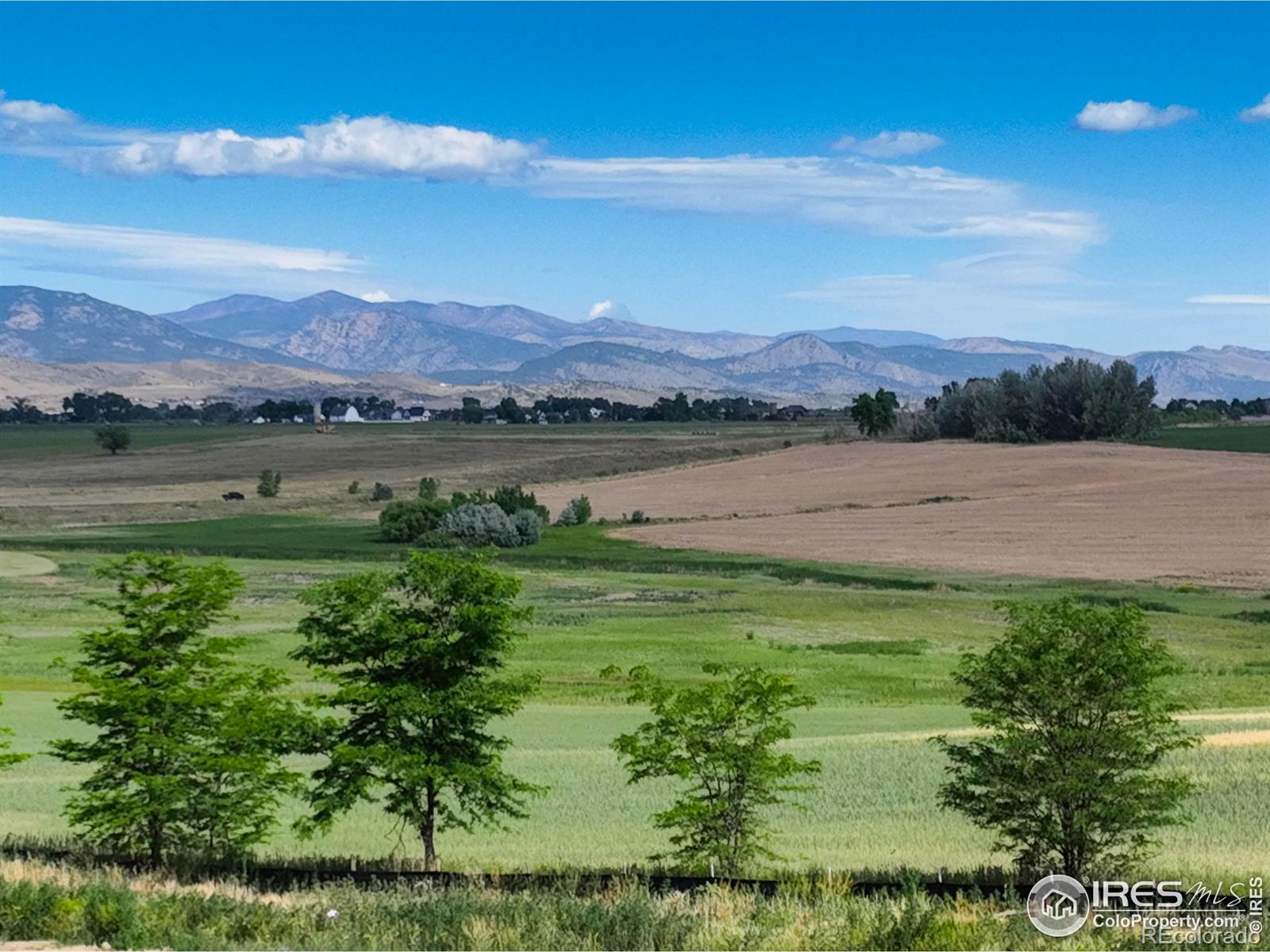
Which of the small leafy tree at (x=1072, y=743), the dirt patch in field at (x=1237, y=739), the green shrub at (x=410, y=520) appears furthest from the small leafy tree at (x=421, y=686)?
the green shrub at (x=410, y=520)

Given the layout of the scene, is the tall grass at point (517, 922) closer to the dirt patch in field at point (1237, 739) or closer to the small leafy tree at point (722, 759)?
the small leafy tree at point (722, 759)

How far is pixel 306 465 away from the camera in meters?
151

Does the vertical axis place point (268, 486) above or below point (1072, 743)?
below

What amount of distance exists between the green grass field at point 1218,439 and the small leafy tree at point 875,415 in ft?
82.5

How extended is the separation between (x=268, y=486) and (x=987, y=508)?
5667 cm

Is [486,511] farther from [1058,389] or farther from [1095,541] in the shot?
[1058,389]

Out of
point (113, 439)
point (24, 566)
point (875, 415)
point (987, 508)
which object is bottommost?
point (24, 566)

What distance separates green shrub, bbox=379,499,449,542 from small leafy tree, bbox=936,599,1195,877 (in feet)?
239

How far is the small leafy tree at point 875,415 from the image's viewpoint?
15412cm

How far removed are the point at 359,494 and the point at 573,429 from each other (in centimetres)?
7578

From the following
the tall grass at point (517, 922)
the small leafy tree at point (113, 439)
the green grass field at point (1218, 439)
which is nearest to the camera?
the tall grass at point (517, 922)

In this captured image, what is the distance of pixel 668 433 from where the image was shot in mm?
186125

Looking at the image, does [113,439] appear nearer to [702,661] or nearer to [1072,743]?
[702,661]

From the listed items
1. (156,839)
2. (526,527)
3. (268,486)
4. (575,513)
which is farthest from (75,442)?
(156,839)
